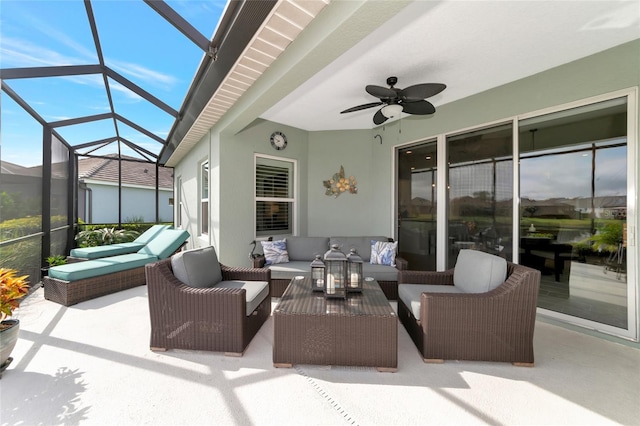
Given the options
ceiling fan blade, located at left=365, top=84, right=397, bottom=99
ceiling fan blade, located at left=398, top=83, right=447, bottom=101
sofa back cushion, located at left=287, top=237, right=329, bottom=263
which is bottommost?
sofa back cushion, located at left=287, top=237, right=329, bottom=263

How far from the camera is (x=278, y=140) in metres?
5.12

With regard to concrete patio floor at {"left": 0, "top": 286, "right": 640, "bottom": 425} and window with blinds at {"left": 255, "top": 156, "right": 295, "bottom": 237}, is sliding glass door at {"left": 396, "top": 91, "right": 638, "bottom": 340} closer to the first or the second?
concrete patio floor at {"left": 0, "top": 286, "right": 640, "bottom": 425}

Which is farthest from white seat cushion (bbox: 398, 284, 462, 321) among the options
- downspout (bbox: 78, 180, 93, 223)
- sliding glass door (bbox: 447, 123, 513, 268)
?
downspout (bbox: 78, 180, 93, 223)

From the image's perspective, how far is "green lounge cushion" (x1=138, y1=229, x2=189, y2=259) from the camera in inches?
182

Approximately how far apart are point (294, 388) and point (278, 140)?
425cm

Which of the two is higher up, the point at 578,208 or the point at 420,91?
the point at 420,91

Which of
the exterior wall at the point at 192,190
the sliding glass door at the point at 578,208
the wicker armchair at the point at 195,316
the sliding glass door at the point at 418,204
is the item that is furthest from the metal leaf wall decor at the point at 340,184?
the wicker armchair at the point at 195,316

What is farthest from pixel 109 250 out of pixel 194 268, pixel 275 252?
pixel 194 268

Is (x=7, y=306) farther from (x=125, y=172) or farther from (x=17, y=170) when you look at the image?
→ (x=125, y=172)

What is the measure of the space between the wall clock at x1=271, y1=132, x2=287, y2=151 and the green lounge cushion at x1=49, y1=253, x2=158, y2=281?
9.70 ft

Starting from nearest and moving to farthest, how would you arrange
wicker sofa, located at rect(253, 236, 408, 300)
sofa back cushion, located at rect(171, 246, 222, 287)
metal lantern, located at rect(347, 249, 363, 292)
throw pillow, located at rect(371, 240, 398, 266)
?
sofa back cushion, located at rect(171, 246, 222, 287) → metal lantern, located at rect(347, 249, 363, 292) → wicker sofa, located at rect(253, 236, 408, 300) → throw pillow, located at rect(371, 240, 398, 266)

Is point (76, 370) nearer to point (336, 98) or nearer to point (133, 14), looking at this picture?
point (133, 14)

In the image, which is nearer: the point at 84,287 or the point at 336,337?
the point at 336,337

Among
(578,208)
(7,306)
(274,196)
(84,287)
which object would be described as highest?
(274,196)
